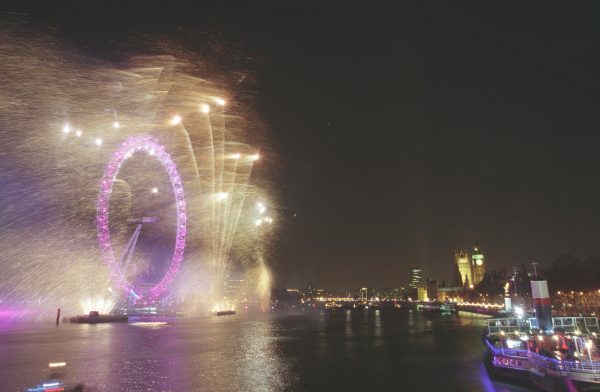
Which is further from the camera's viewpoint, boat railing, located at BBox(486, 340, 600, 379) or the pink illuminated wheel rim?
the pink illuminated wheel rim

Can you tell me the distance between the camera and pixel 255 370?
35938 millimetres

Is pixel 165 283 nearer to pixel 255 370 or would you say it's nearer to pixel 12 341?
pixel 12 341

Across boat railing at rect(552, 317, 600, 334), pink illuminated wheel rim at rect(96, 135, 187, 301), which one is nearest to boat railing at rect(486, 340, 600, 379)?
boat railing at rect(552, 317, 600, 334)

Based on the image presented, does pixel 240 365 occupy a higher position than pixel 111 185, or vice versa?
pixel 111 185

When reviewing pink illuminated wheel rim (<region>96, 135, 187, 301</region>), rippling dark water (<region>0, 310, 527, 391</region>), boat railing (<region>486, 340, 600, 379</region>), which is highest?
pink illuminated wheel rim (<region>96, 135, 187, 301</region>)

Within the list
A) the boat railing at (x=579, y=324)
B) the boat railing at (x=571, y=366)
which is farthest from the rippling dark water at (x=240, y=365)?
the boat railing at (x=579, y=324)

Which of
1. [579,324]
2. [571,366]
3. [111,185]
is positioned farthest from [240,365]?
[111,185]

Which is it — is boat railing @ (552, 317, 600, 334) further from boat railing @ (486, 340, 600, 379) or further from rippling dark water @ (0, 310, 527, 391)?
boat railing @ (486, 340, 600, 379)

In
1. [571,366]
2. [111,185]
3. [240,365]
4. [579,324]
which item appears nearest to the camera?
[571,366]

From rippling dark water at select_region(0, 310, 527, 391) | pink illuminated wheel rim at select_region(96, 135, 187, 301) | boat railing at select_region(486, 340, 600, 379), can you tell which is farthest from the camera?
pink illuminated wheel rim at select_region(96, 135, 187, 301)

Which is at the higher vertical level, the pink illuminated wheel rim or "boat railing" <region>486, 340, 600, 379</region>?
the pink illuminated wheel rim

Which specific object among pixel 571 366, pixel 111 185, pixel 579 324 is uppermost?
pixel 111 185

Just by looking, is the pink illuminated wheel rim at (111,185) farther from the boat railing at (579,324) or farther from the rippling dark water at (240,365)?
the boat railing at (579,324)

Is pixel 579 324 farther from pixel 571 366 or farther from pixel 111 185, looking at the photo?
pixel 111 185
